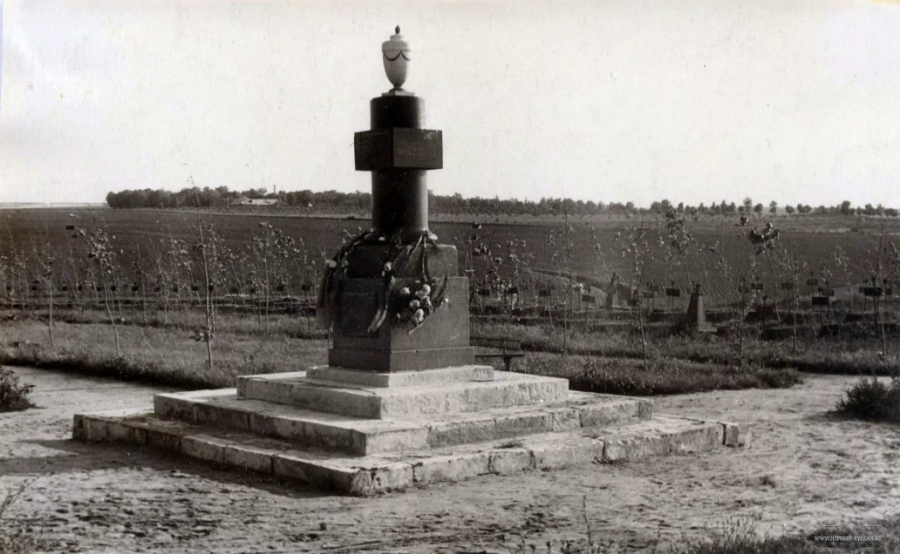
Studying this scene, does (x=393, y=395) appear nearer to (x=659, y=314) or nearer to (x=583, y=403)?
(x=583, y=403)

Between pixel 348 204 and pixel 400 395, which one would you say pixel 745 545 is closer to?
pixel 400 395

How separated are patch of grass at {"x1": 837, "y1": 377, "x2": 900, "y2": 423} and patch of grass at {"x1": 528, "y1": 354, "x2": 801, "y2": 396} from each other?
2412mm

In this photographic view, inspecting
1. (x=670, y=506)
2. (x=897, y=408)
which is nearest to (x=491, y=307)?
(x=897, y=408)

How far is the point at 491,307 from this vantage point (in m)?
24.8

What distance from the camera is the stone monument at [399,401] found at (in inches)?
303

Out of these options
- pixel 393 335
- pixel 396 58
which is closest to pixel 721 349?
pixel 393 335

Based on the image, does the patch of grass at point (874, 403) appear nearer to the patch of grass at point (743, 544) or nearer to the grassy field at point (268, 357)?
the grassy field at point (268, 357)

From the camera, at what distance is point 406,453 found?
7621 millimetres

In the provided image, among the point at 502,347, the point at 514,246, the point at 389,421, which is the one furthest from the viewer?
the point at 514,246

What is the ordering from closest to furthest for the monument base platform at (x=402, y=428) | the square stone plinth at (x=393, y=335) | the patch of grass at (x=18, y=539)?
1. the patch of grass at (x=18, y=539)
2. the monument base platform at (x=402, y=428)
3. the square stone plinth at (x=393, y=335)

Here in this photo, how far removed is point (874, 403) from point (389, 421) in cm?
595

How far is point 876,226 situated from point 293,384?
38.5 metres

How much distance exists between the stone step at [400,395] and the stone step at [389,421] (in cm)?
11

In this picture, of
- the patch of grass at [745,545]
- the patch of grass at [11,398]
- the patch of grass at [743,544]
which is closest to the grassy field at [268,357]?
the patch of grass at [11,398]
